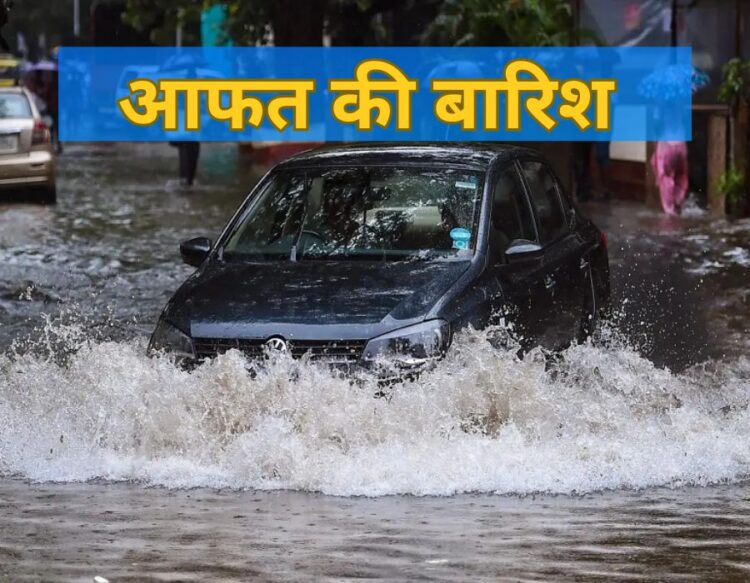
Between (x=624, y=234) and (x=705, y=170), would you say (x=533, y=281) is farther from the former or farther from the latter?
(x=705, y=170)

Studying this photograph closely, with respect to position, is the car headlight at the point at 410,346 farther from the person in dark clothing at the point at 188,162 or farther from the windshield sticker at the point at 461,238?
the person in dark clothing at the point at 188,162

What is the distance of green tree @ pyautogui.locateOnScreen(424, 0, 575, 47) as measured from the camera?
25469mm

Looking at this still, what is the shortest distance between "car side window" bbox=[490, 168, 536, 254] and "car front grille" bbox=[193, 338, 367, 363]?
52.0 inches

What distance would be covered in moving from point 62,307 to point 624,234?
7391 mm

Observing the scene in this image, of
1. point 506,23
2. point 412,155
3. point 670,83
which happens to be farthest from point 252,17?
point 412,155

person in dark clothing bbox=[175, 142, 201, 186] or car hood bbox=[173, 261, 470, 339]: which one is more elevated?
car hood bbox=[173, 261, 470, 339]

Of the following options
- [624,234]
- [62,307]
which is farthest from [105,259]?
[624,234]

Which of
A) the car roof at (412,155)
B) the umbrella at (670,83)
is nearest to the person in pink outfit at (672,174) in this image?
the umbrella at (670,83)

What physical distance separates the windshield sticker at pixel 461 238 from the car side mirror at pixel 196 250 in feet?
4.24

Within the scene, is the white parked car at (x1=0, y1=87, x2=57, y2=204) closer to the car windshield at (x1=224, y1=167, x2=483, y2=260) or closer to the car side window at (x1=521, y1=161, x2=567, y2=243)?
the car side window at (x1=521, y1=161, x2=567, y2=243)

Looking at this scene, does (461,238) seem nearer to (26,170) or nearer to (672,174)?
(672,174)

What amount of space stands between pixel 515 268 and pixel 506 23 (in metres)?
16.3

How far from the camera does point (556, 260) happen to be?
10375mm

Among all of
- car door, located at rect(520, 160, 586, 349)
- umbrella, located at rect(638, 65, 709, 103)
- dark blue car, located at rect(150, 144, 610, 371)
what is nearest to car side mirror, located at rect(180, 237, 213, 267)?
dark blue car, located at rect(150, 144, 610, 371)
